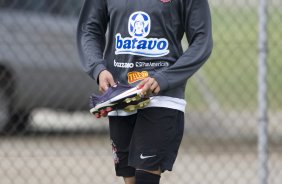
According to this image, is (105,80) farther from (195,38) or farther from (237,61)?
(237,61)

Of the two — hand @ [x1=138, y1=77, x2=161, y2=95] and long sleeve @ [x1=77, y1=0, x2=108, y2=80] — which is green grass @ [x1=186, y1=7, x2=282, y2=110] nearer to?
long sleeve @ [x1=77, y1=0, x2=108, y2=80]

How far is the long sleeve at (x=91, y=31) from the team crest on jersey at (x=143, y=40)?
0.79 feet

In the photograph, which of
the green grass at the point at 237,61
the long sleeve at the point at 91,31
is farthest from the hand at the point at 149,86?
the green grass at the point at 237,61

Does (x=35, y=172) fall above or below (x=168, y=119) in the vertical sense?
below

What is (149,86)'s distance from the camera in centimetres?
378

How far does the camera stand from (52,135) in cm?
694

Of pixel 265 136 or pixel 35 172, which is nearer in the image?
pixel 265 136

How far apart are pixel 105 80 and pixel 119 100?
0.19 meters

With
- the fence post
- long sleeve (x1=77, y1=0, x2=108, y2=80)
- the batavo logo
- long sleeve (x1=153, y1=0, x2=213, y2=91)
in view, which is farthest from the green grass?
the batavo logo

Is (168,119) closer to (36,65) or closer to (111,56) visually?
(111,56)

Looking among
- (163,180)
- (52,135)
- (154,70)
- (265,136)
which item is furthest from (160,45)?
(52,135)

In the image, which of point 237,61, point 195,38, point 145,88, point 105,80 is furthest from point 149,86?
point 237,61

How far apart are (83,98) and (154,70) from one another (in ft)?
12.9

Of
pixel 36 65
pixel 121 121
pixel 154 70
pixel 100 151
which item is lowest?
pixel 100 151
